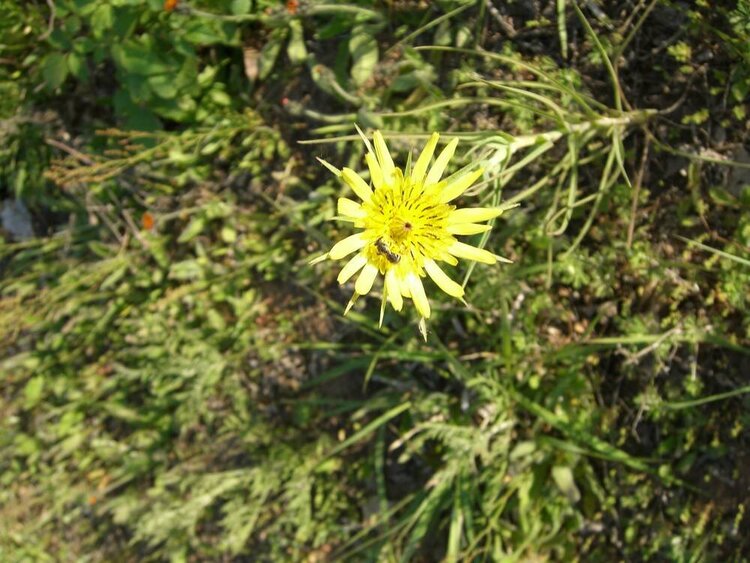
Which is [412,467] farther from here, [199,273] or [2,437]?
[2,437]

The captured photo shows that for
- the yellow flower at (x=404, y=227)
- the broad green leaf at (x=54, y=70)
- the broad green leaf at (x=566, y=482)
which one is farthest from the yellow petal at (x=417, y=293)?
the broad green leaf at (x=54, y=70)

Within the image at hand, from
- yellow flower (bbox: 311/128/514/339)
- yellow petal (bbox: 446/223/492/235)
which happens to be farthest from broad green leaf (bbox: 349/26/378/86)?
yellow petal (bbox: 446/223/492/235)

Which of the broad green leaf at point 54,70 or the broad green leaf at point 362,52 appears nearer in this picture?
the broad green leaf at point 362,52

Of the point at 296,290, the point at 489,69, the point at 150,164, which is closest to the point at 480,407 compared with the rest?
the point at 296,290

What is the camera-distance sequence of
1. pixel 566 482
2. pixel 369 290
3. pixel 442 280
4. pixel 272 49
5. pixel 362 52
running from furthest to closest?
1. pixel 272 49
2. pixel 362 52
3. pixel 566 482
4. pixel 369 290
5. pixel 442 280

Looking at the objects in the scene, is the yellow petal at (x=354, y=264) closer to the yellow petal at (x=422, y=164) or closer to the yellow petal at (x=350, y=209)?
the yellow petal at (x=350, y=209)

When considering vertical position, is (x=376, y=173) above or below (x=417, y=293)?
above

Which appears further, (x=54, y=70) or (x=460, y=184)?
(x=54, y=70)

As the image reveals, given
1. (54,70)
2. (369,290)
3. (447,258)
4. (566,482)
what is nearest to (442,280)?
(447,258)

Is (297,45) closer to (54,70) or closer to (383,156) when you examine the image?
(54,70)
